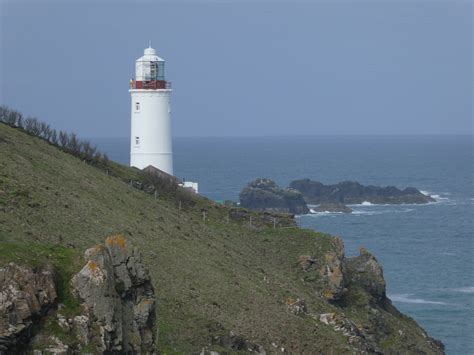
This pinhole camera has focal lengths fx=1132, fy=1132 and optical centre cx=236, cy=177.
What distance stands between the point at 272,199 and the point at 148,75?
60.0m

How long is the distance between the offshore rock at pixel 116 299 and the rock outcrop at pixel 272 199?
95.8m

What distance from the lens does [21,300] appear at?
17.6m

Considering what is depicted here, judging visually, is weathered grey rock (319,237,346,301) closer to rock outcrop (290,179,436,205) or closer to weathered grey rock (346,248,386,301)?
weathered grey rock (346,248,386,301)

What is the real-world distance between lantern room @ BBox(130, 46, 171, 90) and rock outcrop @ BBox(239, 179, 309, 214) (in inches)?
2280

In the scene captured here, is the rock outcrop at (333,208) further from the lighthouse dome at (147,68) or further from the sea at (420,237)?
the lighthouse dome at (147,68)

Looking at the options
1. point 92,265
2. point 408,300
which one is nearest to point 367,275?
point 408,300

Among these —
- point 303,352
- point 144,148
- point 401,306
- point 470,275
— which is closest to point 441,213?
point 470,275

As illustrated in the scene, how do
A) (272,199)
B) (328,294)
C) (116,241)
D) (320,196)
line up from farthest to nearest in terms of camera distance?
1. (320,196)
2. (272,199)
3. (328,294)
4. (116,241)

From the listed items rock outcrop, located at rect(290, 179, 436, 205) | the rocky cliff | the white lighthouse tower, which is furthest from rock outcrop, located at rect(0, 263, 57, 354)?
rock outcrop, located at rect(290, 179, 436, 205)

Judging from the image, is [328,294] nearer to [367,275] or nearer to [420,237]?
[367,275]

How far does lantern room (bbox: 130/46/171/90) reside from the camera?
57.9 m

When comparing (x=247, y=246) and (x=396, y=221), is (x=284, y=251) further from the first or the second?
(x=396, y=221)

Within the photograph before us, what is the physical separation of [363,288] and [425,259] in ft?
144

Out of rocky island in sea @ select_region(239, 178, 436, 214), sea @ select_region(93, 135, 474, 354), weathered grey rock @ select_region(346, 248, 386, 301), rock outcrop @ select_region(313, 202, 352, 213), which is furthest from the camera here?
rock outcrop @ select_region(313, 202, 352, 213)
